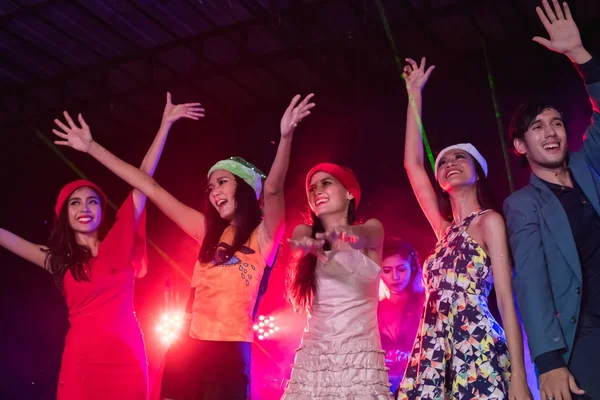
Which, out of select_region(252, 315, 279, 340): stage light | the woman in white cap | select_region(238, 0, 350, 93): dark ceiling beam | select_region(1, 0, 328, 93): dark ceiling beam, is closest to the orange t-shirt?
the woman in white cap

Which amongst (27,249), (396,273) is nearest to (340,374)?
(396,273)

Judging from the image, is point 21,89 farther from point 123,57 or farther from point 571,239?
point 571,239

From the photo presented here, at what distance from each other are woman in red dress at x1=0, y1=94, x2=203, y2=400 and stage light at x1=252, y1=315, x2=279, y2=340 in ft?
8.85

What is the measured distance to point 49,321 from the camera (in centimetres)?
810

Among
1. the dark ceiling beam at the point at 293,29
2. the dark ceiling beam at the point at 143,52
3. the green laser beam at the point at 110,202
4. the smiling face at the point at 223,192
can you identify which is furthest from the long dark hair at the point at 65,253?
the green laser beam at the point at 110,202

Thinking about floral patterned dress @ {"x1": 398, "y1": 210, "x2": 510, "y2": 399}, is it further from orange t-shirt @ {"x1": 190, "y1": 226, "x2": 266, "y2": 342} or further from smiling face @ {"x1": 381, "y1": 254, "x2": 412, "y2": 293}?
smiling face @ {"x1": 381, "y1": 254, "x2": 412, "y2": 293}

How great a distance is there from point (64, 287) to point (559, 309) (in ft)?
8.92

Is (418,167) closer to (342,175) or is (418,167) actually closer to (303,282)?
(342,175)

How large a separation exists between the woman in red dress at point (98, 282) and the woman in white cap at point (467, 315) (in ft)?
5.15

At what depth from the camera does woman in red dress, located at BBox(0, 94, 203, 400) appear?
3.31 m

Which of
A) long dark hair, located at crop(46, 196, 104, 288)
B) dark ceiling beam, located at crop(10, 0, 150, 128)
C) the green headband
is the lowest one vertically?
long dark hair, located at crop(46, 196, 104, 288)

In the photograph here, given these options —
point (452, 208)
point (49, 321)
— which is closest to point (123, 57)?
point (49, 321)

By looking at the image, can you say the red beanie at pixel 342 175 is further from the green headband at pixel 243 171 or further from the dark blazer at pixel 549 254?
the dark blazer at pixel 549 254

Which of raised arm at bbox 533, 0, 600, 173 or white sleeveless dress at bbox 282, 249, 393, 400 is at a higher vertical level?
raised arm at bbox 533, 0, 600, 173
